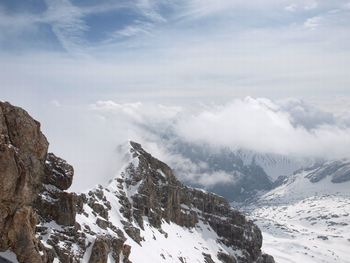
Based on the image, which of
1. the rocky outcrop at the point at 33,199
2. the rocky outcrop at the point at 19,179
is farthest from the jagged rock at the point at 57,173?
the rocky outcrop at the point at 19,179

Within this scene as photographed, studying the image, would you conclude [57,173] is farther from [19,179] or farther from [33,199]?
[19,179]

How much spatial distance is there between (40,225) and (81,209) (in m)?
36.7

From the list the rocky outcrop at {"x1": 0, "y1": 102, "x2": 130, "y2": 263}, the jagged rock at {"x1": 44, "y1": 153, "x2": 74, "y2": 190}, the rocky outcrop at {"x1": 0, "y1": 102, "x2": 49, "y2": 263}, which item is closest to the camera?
the rocky outcrop at {"x1": 0, "y1": 102, "x2": 49, "y2": 263}

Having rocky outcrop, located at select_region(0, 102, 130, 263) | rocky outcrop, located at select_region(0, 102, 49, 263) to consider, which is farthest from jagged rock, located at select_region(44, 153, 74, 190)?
rocky outcrop, located at select_region(0, 102, 49, 263)

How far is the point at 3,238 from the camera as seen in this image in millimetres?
79250

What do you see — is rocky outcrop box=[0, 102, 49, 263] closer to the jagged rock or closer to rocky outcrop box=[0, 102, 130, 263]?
rocky outcrop box=[0, 102, 130, 263]

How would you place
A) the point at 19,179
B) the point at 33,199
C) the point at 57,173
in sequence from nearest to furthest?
the point at 19,179 < the point at 33,199 < the point at 57,173

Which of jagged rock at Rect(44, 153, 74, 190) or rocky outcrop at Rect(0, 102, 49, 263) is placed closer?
rocky outcrop at Rect(0, 102, 49, 263)

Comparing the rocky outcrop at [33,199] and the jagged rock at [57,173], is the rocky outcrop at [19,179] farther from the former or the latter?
the jagged rock at [57,173]

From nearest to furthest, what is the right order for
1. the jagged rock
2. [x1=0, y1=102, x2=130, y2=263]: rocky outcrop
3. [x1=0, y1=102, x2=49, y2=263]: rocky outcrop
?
[x1=0, y1=102, x2=49, y2=263]: rocky outcrop, [x1=0, y1=102, x2=130, y2=263]: rocky outcrop, the jagged rock

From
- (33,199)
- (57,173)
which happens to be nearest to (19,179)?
(33,199)

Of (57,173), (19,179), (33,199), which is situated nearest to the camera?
(19,179)

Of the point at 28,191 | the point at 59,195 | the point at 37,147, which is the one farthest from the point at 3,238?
the point at 59,195

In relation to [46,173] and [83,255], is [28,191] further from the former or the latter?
[83,255]
